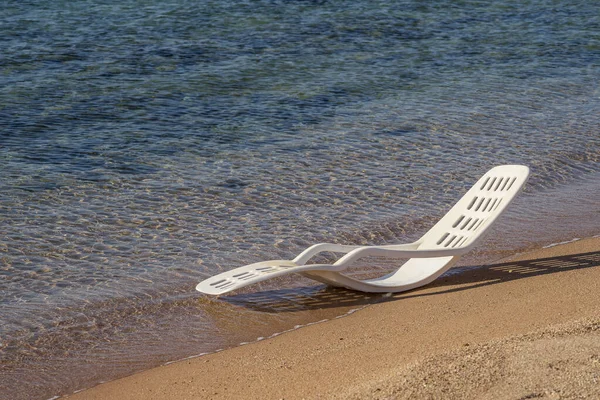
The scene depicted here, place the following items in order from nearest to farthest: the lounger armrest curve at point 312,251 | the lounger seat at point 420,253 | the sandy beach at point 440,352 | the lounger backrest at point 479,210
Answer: the sandy beach at point 440,352, the lounger seat at point 420,253, the lounger armrest curve at point 312,251, the lounger backrest at point 479,210

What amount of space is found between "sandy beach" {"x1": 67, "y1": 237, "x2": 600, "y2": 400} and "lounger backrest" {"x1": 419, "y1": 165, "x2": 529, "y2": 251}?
10.5 inches

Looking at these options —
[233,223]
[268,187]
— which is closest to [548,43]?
[268,187]

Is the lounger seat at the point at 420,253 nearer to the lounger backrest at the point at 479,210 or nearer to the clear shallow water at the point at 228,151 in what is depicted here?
the lounger backrest at the point at 479,210

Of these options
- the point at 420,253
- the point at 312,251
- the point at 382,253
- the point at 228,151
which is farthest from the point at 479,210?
the point at 228,151

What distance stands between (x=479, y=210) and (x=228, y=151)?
3687 mm

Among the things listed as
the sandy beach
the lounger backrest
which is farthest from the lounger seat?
the sandy beach

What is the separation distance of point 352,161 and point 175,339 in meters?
4.08

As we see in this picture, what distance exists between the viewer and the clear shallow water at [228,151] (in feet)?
17.3

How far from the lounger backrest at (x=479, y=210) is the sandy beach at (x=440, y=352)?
0.88 feet

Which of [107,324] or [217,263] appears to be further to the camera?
[217,263]

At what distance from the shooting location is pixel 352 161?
28.3 feet

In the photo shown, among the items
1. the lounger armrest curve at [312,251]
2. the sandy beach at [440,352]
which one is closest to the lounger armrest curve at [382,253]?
the lounger armrest curve at [312,251]

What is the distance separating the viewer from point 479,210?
19.3 ft

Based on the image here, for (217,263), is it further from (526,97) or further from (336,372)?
(526,97)
